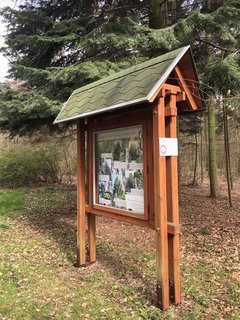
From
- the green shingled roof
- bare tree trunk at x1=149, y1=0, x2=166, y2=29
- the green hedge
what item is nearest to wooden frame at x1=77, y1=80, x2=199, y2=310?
the green shingled roof

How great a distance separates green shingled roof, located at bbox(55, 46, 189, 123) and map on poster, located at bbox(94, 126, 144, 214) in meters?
0.46

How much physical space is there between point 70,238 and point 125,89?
12.0 feet

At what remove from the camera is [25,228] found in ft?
23.5

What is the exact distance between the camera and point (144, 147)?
3855 millimetres

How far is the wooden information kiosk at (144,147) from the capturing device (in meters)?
3.57

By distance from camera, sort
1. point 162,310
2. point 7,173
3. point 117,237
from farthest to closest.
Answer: point 7,173 → point 117,237 → point 162,310

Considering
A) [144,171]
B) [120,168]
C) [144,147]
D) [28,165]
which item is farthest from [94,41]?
[28,165]

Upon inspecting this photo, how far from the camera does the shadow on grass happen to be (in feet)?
14.6

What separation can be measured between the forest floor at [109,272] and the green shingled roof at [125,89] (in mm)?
2377

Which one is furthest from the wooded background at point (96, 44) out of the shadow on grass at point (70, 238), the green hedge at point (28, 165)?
the green hedge at point (28, 165)

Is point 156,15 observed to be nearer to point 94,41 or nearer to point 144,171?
point 94,41

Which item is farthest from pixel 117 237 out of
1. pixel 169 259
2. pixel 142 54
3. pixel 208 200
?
pixel 208 200

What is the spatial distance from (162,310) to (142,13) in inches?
315

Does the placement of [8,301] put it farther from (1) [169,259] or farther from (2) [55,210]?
(2) [55,210]
